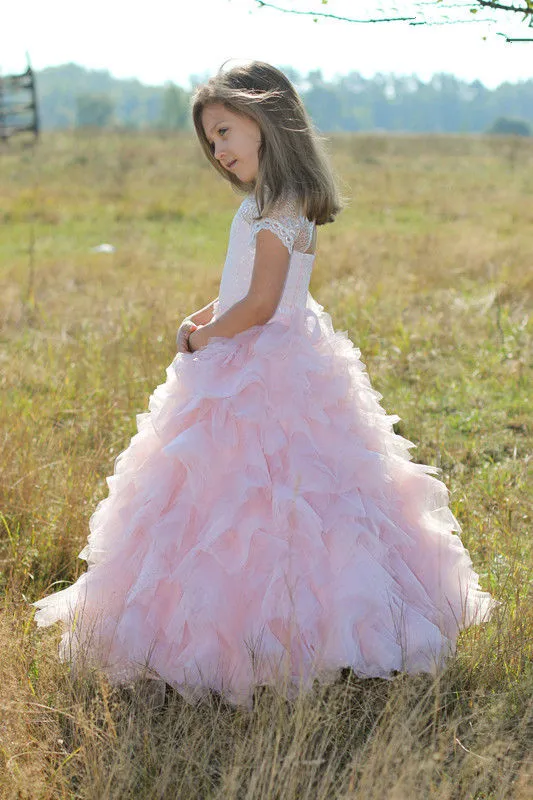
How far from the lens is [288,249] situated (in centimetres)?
251

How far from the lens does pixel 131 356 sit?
539 cm

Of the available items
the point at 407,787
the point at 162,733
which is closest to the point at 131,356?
the point at 162,733

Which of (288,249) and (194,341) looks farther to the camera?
(194,341)

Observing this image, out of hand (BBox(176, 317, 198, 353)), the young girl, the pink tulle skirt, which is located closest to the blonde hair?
the young girl

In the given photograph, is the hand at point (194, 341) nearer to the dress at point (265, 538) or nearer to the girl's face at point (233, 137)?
the dress at point (265, 538)

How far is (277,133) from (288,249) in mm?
356

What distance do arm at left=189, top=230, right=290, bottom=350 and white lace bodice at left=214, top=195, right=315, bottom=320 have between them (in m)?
0.05

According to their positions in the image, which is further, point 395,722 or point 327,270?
point 327,270

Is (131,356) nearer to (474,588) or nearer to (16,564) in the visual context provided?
(16,564)

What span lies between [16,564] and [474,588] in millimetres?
1700

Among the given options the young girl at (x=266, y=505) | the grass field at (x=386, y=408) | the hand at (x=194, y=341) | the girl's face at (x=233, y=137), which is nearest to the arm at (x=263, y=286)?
the young girl at (x=266, y=505)

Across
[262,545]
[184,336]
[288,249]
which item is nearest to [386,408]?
[184,336]

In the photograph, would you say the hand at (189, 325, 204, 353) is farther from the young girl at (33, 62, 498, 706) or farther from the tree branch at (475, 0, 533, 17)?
the tree branch at (475, 0, 533, 17)

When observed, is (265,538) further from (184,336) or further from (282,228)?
(282,228)
